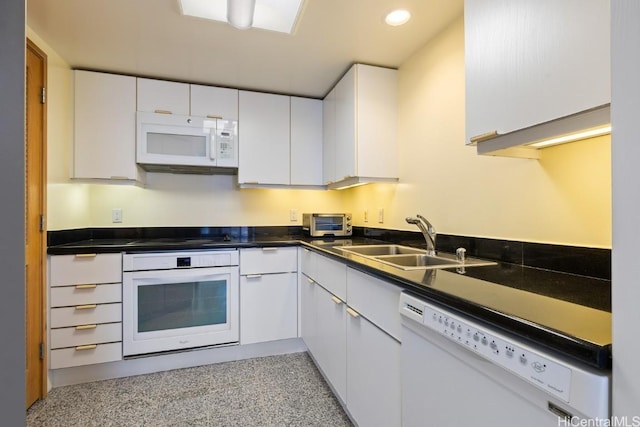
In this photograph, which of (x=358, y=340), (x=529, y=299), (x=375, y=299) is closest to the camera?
(x=529, y=299)

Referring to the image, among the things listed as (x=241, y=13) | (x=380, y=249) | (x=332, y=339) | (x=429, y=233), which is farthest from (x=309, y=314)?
(x=241, y=13)

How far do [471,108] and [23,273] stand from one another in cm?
136

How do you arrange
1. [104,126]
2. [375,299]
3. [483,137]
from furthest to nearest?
[104,126], [375,299], [483,137]

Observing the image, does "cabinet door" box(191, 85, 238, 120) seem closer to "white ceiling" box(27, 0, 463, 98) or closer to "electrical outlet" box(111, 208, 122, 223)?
"white ceiling" box(27, 0, 463, 98)

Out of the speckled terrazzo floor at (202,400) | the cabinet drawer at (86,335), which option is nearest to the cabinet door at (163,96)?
the cabinet drawer at (86,335)

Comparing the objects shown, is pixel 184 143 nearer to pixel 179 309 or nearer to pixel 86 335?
pixel 179 309

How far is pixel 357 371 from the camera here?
146 centimetres

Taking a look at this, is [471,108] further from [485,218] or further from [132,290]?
[132,290]

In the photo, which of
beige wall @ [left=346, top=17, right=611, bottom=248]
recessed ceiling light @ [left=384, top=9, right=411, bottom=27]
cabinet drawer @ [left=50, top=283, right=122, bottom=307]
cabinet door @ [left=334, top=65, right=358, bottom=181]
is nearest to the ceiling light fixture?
recessed ceiling light @ [left=384, top=9, right=411, bottom=27]

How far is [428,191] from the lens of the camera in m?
1.95

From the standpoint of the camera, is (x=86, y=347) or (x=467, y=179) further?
(x=86, y=347)

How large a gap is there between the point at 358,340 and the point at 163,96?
230 centimetres

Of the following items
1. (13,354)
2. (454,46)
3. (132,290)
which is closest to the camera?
(13,354)

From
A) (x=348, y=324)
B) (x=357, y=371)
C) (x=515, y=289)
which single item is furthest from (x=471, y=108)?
(x=357, y=371)
